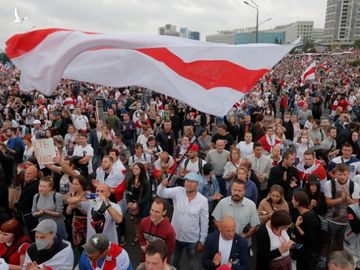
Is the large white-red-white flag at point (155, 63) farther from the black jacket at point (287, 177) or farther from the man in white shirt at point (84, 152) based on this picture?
the man in white shirt at point (84, 152)

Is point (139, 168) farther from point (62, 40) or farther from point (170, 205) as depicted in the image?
point (62, 40)

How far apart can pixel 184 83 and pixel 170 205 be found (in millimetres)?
3541

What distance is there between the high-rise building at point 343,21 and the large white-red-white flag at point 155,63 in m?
160

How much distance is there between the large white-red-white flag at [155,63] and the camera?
339 cm

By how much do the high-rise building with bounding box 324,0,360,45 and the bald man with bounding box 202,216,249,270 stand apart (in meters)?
160

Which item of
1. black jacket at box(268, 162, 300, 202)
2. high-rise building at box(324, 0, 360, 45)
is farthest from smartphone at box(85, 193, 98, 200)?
high-rise building at box(324, 0, 360, 45)

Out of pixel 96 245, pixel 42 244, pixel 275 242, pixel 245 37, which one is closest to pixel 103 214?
pixel 42 244

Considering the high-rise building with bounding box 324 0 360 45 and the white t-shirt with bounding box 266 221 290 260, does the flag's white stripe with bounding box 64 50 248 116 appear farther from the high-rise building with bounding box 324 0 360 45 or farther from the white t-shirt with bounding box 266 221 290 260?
the high-rise building with bounding box 324 0 360 45

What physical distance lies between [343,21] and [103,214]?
17442 cm

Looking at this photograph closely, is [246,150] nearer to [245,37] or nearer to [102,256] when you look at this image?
[102,256]

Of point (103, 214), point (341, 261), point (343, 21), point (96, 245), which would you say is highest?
point (343, 21)

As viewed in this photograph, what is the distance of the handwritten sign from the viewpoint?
5129 mm

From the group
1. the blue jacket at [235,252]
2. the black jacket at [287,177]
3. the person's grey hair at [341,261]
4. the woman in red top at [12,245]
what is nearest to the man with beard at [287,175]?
the black jacket at [287,177]

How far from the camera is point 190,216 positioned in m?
4.05
